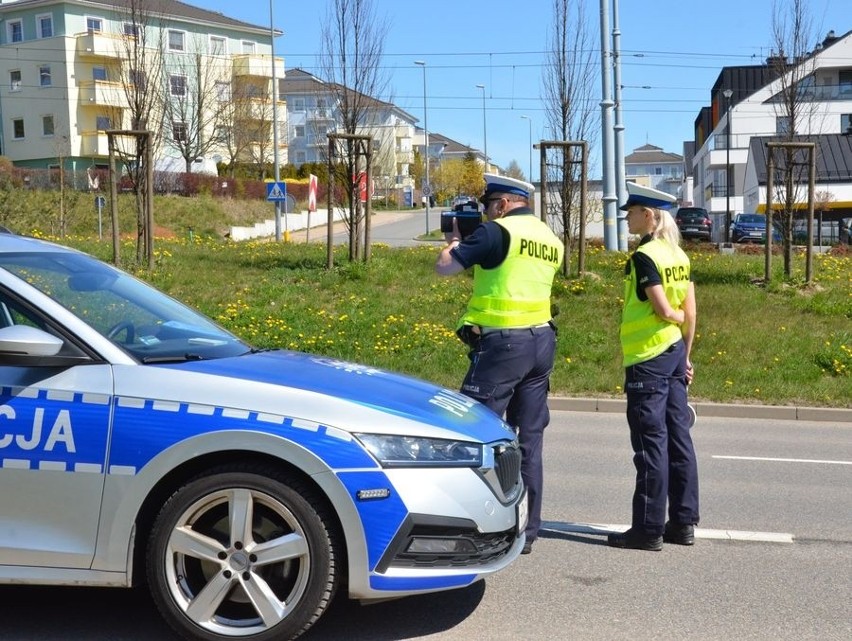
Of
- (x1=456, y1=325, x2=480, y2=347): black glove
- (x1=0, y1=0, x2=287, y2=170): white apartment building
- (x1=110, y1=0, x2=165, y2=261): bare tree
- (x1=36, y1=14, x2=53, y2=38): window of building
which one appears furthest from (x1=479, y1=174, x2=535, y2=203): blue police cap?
(x1=36, y1=14, x2=53, y2=38): window of building

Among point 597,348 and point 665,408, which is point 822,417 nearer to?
point 597,348

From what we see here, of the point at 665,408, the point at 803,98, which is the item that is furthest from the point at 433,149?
the point at 665,408

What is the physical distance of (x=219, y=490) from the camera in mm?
3947

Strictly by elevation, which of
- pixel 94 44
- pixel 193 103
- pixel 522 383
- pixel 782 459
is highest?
pixel 94 44

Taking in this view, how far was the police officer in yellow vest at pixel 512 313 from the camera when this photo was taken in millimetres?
5324

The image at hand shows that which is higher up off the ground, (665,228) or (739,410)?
(665,228)

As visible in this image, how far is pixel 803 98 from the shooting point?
17.8m

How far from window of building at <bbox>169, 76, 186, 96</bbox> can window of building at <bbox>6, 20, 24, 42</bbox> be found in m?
11.9

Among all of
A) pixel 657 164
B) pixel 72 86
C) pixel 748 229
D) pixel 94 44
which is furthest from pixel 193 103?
pixel 657 164

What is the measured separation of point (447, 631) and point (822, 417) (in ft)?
27.1

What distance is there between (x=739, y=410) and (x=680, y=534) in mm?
6012

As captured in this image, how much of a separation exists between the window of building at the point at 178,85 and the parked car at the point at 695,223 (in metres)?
27.2

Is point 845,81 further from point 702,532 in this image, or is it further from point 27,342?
point 27,342

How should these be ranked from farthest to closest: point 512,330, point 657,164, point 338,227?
point 657,164, point 338,227, point 512,330
